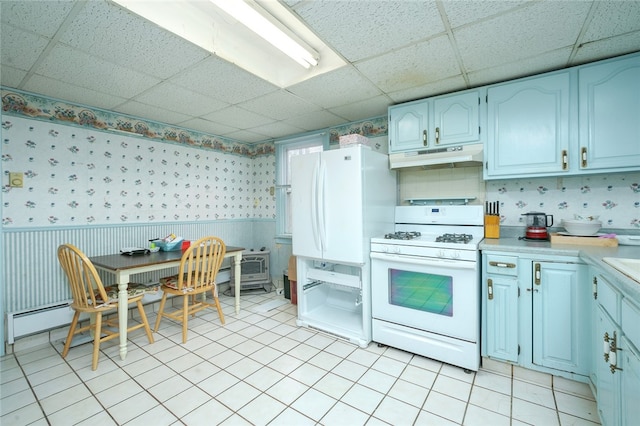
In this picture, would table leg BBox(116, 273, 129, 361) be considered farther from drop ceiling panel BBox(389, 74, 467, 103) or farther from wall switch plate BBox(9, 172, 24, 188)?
drop ceiling panel BBox(389, 74, 467, 103)

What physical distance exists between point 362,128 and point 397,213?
3.93 feet

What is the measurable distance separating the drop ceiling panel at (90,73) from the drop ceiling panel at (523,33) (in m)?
2.40

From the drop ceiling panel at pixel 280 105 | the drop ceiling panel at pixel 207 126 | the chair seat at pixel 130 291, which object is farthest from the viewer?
the drop ceiling panel at pixel 207 126

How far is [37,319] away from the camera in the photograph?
8.27 feet

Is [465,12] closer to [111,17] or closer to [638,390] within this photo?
[638,390]

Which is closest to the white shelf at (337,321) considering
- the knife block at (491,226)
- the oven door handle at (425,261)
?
the oven door handle at (425,261)

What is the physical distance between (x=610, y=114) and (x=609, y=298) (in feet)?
4.69

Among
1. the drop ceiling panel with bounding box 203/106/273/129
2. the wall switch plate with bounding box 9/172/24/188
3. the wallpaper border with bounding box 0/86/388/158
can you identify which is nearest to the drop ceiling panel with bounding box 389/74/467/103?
the wallpaper border with bounding box 0/86/388/158

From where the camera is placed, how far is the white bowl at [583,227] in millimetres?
2107

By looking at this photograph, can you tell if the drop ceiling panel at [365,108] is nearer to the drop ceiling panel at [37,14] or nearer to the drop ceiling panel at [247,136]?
the drop ceiling panel at [247,136]

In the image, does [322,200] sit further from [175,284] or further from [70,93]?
[70,93]

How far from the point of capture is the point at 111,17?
1587mm

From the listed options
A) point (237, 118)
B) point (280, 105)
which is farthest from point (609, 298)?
point (237, 118)

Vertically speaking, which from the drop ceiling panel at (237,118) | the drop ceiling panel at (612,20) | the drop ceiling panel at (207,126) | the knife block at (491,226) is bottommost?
the knife block at (491,226)
